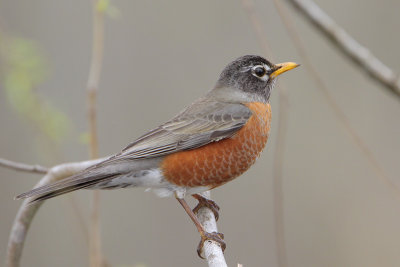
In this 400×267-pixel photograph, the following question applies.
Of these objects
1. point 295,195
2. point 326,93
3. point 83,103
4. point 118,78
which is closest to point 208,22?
point 118,78

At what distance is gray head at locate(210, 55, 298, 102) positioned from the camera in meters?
4.85

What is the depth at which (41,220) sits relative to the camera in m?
6.88

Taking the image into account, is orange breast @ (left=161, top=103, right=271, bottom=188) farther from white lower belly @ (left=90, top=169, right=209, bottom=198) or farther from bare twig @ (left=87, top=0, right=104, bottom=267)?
bare twig @ (left=87, top=0, right=104, bottom=267)

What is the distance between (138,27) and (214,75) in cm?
103

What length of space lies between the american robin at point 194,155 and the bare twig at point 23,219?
0.24m

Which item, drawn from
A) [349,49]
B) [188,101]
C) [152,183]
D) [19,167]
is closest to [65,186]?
[19,167]

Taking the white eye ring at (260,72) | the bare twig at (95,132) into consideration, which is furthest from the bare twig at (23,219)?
the white eye ring at (260,72)

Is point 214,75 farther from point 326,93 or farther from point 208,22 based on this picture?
point 326,93

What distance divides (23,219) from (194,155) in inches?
46.0

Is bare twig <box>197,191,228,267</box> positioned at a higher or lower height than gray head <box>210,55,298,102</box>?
lower

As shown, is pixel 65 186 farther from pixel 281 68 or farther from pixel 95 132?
pixel 281 68

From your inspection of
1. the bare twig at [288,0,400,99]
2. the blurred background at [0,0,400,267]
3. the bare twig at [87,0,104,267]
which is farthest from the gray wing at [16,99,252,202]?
the blurred background at [0,0,400,267]

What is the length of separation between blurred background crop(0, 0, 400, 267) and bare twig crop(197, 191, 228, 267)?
2.34 metres

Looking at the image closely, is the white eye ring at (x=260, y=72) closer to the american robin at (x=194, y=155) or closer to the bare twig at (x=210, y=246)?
the american robin at (x=194, y=155)
